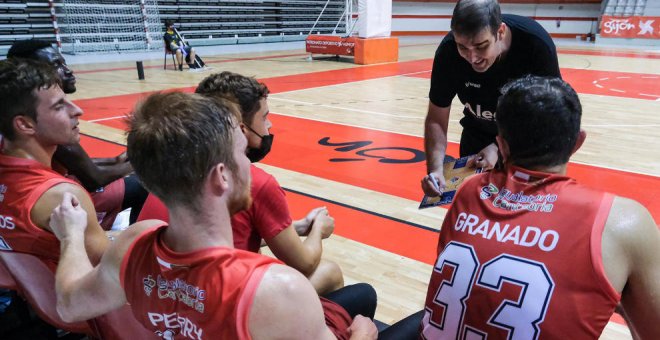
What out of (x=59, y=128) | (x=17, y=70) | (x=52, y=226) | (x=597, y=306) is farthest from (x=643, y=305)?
(x=17, y=70)

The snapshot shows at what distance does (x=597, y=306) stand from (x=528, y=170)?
1.13 feet

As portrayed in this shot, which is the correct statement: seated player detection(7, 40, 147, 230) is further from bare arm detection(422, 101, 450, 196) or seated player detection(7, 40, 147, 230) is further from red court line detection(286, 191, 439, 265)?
bare arm detection(422, 101, 450, 196)

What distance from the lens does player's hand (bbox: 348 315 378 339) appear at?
1.52 meters

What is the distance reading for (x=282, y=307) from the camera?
37.9 inches

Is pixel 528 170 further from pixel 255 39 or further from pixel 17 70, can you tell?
pixel 255 39

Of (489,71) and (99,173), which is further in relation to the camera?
(99,173)

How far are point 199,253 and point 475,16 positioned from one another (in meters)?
1.57

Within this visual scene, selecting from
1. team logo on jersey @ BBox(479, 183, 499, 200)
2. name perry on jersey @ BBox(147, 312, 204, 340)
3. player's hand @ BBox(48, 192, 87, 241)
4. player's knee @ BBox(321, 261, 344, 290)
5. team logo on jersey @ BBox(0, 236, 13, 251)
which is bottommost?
player's knee @ BBox(321, 261, 344, 290)

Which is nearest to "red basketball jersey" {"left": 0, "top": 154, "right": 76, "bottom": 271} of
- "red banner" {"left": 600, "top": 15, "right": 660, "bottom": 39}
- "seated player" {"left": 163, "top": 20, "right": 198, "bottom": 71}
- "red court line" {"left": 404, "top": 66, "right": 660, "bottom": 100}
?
"red court line" {"left": 404, "top": 66, "right": 660, "bottom": 100}

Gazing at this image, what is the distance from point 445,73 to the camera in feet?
8.74

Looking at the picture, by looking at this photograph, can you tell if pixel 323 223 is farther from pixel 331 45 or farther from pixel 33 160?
pixel 331 45

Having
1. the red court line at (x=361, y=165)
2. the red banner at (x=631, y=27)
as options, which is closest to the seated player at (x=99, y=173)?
the red court line at (x=361, y=165)

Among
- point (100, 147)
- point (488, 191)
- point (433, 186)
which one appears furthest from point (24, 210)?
point (100, 147)

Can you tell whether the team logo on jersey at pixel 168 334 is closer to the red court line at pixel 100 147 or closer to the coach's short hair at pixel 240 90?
the coach's short hair at pixel 240 90
